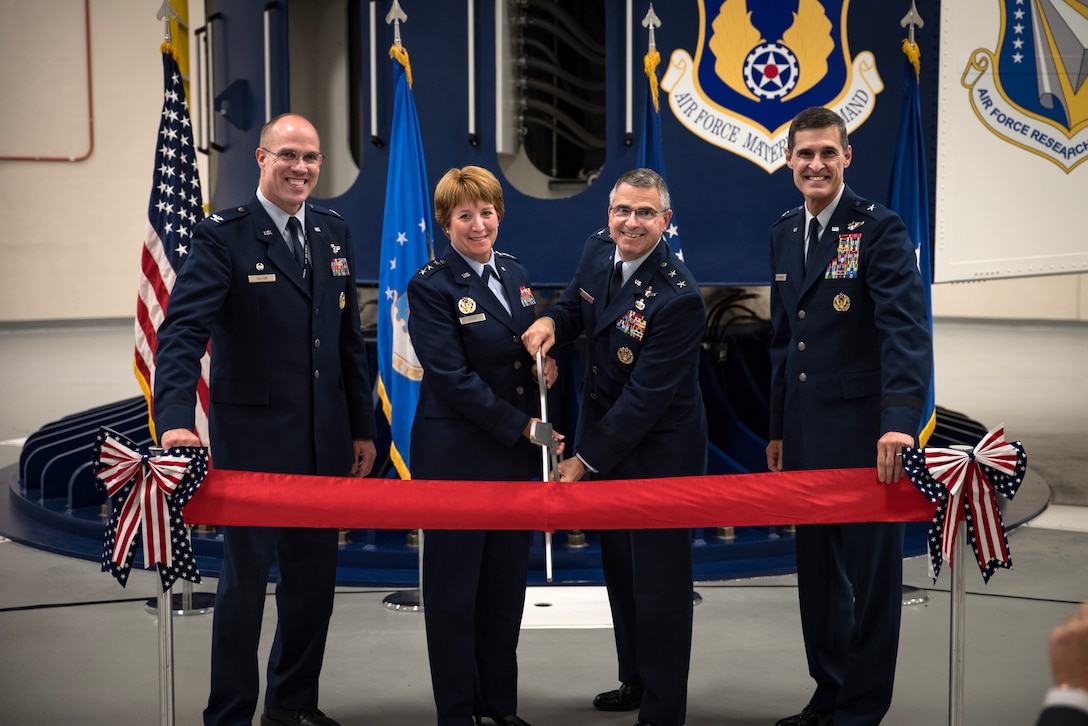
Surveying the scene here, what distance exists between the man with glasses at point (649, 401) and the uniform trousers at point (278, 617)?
91 centimetres

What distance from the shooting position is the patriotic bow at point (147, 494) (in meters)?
3.22

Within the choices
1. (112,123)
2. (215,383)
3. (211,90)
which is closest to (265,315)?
(215,383)

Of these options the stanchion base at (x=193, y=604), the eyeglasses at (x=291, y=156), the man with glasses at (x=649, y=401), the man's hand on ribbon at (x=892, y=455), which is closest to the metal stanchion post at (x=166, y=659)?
the man with glasses at (x=649, y=401)

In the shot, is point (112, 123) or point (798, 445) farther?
point (112, 123)

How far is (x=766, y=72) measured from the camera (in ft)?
21.0

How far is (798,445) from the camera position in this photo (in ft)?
12.4

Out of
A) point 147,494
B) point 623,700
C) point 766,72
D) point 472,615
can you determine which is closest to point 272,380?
point 147,494

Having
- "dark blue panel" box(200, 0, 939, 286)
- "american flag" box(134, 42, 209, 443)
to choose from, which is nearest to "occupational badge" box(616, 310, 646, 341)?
"american flag" box(134, 42, 209, 443)

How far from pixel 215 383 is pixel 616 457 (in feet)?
4.34

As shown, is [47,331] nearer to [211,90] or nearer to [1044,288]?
[211,90]

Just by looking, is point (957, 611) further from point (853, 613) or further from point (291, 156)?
point (291, 156)

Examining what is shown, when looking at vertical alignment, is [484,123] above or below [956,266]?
above

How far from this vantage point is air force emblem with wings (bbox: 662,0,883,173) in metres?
6.38

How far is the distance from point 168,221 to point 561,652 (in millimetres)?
2955
